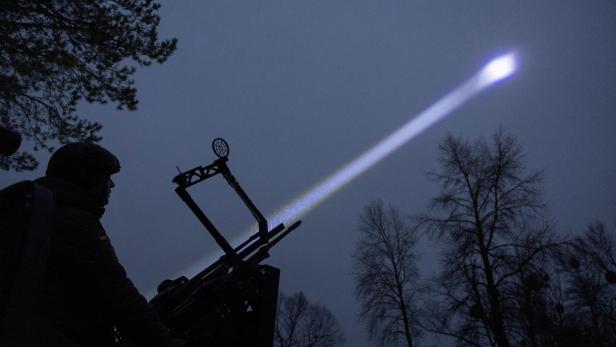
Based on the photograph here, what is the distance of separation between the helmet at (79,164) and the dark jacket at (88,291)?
0.85 feet

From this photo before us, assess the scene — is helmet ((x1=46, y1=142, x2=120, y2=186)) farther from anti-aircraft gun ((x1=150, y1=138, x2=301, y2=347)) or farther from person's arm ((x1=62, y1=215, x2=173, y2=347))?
anti-aircraft gun ((x1=150, y1=138, x2=301, y2=347))

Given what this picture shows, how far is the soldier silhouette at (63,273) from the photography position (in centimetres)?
111

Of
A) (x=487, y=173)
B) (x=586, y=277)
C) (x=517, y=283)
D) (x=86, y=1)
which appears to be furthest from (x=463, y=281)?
(x=586, y=277)

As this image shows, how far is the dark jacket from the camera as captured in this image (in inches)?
55.1

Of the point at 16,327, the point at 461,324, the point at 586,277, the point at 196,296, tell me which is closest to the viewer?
the point at 16,327

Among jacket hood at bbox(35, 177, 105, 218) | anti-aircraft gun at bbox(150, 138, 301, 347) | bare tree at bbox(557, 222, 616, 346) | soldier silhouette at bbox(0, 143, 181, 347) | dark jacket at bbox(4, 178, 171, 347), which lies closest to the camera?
soldier silhouette at bbox(0, 143, 181, 347)

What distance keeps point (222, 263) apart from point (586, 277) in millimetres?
35081

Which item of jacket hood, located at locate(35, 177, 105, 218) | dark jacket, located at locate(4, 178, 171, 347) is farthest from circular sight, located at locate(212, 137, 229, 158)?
dark jacket, located at locate(4, 178, 171, 347)

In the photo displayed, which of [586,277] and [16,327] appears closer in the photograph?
[16,327]

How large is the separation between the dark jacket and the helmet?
0.26 meters

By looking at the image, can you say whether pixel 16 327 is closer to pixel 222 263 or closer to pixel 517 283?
pixel 222 263

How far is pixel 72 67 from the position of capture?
24.1 feet

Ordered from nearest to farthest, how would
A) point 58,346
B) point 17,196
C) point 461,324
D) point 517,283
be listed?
point 17,196 < point 58,346 < point 517,283 < point 461,324

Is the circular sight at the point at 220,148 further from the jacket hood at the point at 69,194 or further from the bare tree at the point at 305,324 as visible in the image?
the bare tree at the point at 305,324
